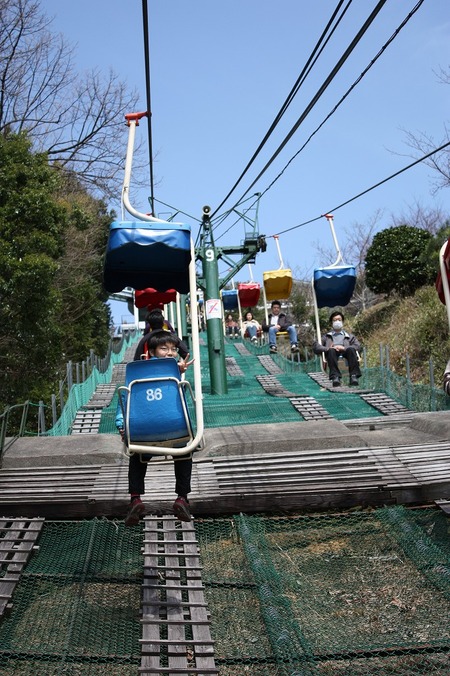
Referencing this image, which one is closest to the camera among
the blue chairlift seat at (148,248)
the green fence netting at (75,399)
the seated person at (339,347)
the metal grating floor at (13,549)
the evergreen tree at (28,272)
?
the metal grating floor at (13,549)

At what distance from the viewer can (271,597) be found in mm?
5879

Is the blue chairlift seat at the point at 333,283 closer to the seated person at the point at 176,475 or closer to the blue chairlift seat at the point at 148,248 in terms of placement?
the blue chairlift seat at the point at 148,248

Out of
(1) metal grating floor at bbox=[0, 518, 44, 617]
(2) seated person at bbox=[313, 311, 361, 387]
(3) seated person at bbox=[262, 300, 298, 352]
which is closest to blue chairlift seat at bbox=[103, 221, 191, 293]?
(1) metal grating floor at bbox=[0, 518, 44, 617]

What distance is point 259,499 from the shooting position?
707 cm

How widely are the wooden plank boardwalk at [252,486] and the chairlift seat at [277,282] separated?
37.5 feet

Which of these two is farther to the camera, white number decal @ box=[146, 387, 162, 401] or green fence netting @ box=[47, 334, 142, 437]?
green fence netting @ box=[47, 334, 142, 437]

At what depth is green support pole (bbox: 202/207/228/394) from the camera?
17.5 metres

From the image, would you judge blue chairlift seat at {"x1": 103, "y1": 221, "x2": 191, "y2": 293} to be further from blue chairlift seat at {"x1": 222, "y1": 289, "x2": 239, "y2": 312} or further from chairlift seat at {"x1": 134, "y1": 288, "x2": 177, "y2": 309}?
blue chairlift seat at {"x1": 222, "y1": 289, "x2": 239, "y2": 312}

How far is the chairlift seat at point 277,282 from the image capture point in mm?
18844

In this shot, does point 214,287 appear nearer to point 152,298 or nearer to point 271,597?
point 152,298

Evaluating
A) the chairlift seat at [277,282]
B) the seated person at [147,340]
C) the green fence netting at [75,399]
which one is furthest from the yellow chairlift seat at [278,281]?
the seated person at [147,340]

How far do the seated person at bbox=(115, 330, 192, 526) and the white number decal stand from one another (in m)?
0.36

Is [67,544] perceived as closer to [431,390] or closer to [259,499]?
[259,499]

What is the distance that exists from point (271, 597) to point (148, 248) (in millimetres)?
2634
